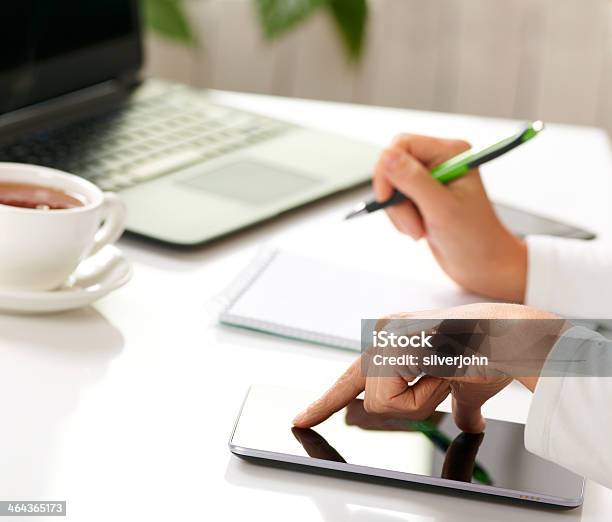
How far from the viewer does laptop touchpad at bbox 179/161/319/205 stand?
36.5 inches

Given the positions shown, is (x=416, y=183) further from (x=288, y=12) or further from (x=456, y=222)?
(x=288, y=12)

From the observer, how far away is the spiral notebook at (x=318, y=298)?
686 millimetres

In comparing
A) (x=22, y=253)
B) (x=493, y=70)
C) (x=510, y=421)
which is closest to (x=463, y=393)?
(x=510, y=421)

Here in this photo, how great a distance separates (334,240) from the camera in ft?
2.90

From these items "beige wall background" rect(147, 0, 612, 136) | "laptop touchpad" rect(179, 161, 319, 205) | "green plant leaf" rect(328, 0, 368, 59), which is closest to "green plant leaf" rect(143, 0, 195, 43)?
"beige wall background" rect(147, 0, 612, 136)

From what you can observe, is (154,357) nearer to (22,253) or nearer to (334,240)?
→ (22,253)

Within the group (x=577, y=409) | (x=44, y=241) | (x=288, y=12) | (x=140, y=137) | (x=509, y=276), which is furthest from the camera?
(x=288, y=12)

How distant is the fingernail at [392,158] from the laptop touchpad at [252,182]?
0.14 metres

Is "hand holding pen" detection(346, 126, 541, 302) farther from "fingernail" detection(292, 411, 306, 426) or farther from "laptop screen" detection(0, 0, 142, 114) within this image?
"laptop screen" detection(0, 0, 142, 114)

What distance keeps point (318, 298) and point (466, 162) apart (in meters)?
0.20

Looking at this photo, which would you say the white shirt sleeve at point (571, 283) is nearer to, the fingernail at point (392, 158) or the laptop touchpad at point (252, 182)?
the fingernail at point (392, 158)

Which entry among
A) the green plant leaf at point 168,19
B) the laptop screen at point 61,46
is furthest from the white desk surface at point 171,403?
the green plant leaf at point 168,19

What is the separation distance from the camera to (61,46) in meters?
1.16

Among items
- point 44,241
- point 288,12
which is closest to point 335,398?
point 44,241
